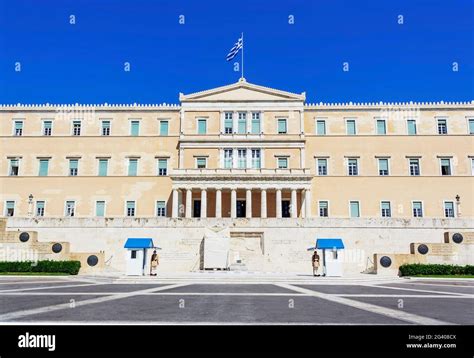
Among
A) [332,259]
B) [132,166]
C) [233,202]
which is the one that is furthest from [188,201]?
[332,259]

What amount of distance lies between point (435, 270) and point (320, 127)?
81.6 feet

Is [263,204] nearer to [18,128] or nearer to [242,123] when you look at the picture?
[242,123]

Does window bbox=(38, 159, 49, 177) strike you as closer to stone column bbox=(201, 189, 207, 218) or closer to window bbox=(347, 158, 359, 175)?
stone column bbox=(201, 189, 207, 218)

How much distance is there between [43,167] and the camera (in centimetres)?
4897

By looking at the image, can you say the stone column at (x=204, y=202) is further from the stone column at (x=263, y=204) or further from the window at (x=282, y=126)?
the window at (x=282, y=126)

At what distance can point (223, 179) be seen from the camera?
45.3m

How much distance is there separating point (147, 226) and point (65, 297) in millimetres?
20226

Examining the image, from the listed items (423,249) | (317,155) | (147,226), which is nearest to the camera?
(423,249)

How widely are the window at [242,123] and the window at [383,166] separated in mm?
15517

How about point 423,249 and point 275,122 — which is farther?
point 275,122

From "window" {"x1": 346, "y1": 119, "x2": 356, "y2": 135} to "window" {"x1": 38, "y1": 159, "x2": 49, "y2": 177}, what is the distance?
34.2 m
